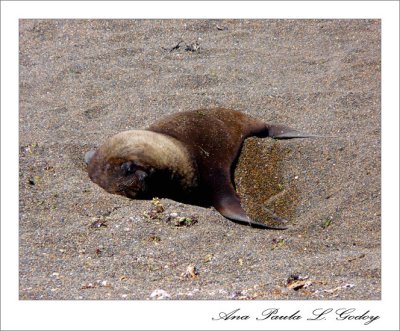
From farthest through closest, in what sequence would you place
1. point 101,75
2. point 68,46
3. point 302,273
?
point 68,46
point 101,75
point 302,273

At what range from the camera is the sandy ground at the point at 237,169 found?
430 cm

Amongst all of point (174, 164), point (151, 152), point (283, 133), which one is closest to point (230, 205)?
point (174, 164)

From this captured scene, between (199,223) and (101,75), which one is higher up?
(101,75)

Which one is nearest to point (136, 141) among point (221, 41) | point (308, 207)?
point (308, 207)

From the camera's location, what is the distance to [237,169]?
5.97 meters

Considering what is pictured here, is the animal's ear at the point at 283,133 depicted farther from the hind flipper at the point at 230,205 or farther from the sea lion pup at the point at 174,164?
the hind flipper at the point at 230,205

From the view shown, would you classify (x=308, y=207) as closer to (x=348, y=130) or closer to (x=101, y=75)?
(x=348, y=130)

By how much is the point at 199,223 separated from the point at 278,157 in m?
1.35

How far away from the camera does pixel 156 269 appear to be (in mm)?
4367

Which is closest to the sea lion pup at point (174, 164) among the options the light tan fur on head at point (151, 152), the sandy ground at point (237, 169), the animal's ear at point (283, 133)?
the light tan fur on head at point (151, 152)

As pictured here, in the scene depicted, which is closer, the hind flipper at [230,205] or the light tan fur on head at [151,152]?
the hind flipper at [230,205]

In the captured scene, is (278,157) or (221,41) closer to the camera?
(278,157)

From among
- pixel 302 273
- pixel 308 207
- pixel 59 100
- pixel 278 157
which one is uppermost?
pixel 59 100

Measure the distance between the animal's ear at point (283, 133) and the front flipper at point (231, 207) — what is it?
0.97 m
